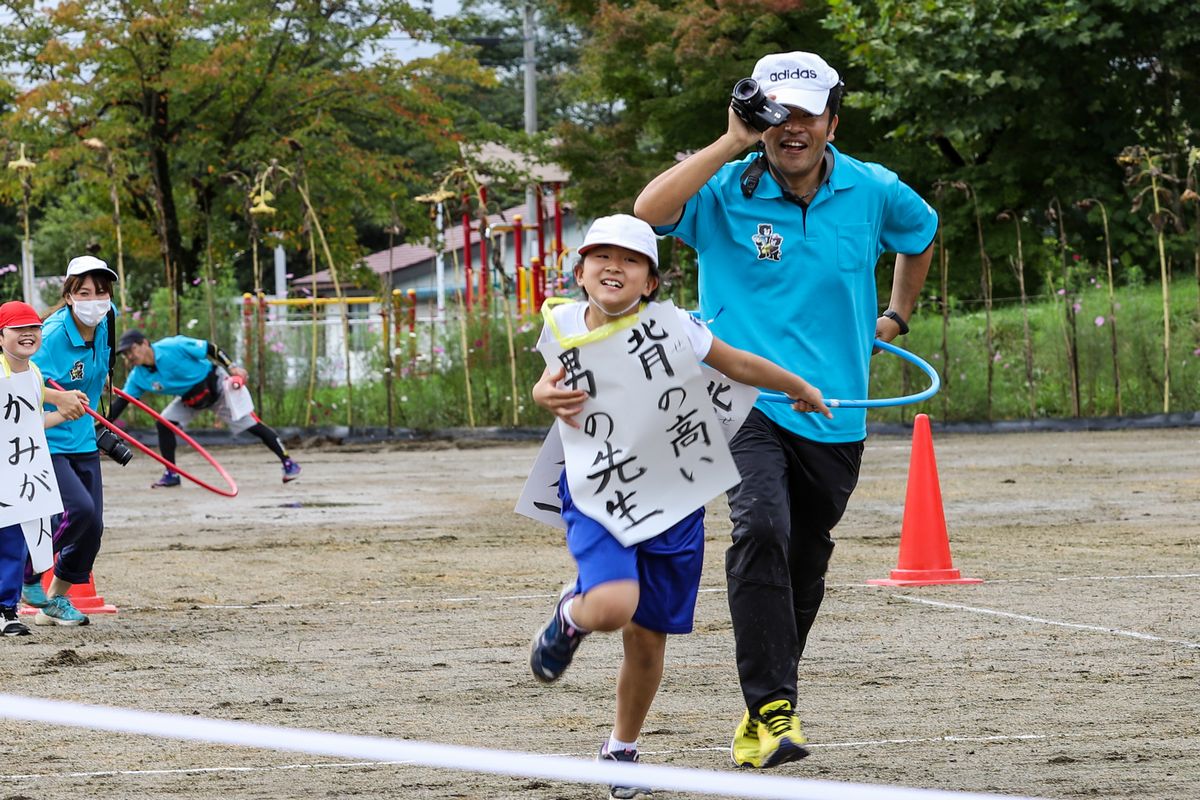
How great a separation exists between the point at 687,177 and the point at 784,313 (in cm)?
57

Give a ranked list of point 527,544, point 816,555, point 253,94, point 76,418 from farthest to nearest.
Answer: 1. point 253,94
2. point 527,544
3. point 76,418
4. point 816,555

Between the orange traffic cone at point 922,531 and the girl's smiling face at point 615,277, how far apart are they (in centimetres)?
532

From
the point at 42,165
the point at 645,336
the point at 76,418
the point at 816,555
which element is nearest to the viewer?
the point at 645,336

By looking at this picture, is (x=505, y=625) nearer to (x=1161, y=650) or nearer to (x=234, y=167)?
(x=1161, y=650)

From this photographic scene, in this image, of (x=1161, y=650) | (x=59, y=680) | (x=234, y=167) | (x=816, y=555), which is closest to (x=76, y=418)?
(x=59, y=680)

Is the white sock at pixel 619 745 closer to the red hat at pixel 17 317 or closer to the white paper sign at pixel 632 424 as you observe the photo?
the white paper sign at pixel 632 424

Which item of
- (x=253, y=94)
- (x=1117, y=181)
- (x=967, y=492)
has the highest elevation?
(x=253, y=94)

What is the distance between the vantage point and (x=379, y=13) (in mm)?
33625

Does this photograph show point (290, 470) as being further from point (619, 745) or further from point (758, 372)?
point (758, 372)

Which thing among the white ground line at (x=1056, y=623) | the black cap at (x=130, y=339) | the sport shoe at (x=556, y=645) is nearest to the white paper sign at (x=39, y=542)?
the white ground line at (x=1056, y=623)

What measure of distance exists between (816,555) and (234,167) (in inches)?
1129

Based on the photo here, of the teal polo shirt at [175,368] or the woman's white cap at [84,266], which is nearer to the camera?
the woman's white cap at [84,266]

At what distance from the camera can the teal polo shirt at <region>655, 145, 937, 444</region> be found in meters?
5.71

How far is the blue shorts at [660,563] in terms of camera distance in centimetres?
520
